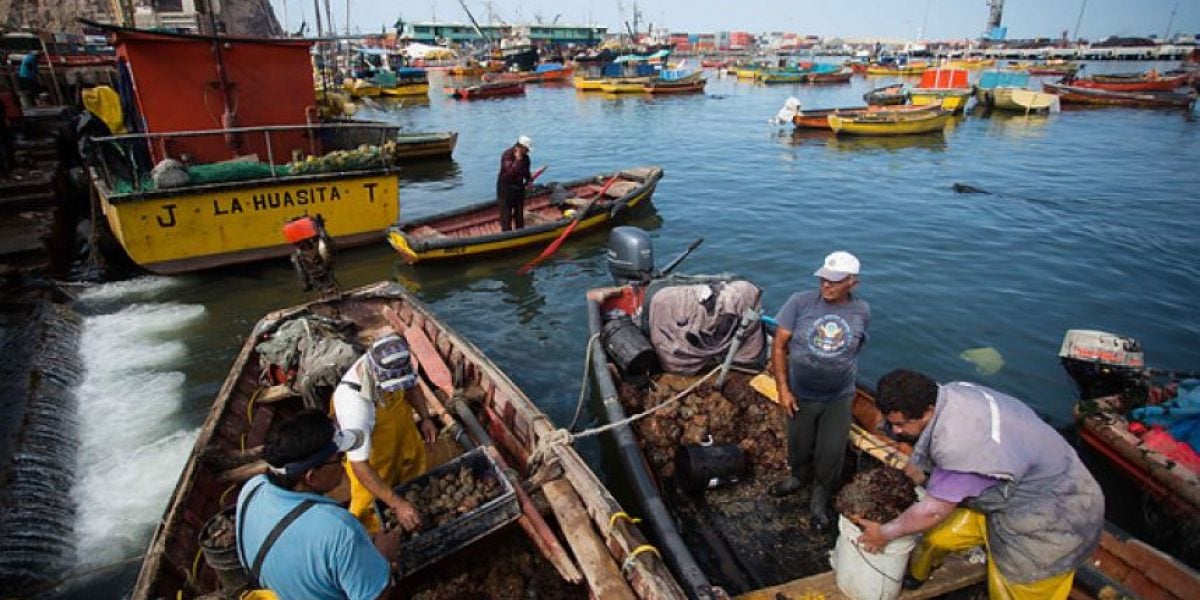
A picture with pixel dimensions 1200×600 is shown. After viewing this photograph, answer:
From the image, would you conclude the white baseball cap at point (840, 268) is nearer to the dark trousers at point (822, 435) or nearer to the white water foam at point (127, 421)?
the dark trousers at point (822, 435)

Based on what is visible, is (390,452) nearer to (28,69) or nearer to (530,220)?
(530,220)

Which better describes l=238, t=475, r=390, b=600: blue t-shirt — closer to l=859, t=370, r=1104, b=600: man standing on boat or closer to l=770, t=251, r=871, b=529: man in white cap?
l=859, t=370, r=1104, b=600: man standing on boat

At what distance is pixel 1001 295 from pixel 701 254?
6.42 m

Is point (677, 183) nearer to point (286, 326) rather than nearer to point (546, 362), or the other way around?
point (546, 362)

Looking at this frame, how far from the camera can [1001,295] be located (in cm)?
1188

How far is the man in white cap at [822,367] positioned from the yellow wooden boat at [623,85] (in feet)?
165

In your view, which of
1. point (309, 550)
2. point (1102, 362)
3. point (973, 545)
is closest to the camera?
point (309, 550)

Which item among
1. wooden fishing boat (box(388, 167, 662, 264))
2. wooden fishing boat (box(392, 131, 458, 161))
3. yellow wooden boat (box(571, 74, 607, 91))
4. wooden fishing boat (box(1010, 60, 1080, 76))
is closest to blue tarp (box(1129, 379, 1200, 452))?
wooden fishing boat (box(388, 167, 662, 264))

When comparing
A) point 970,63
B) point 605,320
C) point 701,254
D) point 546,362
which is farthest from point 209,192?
point 970,63

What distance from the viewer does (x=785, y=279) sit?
42.4ft

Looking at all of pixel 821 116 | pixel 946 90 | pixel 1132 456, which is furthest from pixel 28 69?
pixel 946 90

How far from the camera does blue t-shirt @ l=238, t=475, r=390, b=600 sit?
241 cm

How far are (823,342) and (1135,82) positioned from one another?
5659cm

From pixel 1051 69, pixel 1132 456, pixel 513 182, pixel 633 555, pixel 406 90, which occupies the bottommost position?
pixel 1132 456
